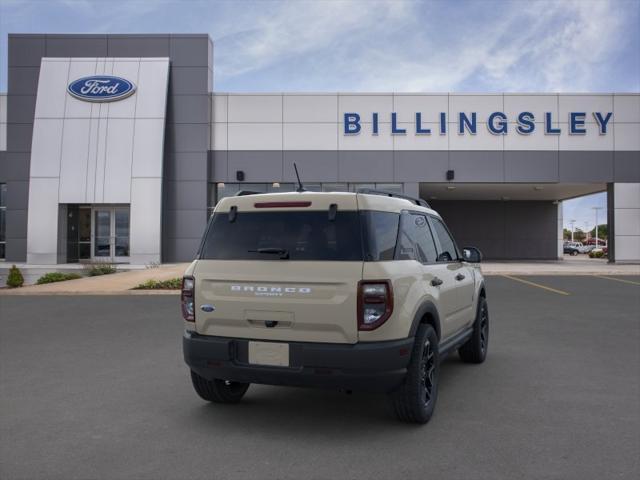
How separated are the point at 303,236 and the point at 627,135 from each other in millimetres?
26625

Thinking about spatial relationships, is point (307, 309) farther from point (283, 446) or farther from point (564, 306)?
point (564, 306)

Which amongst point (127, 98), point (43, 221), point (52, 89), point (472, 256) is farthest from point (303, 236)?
point (52, 89)

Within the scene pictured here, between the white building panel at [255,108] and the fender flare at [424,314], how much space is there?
2252 centimetres

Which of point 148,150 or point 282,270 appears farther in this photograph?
point 148,150

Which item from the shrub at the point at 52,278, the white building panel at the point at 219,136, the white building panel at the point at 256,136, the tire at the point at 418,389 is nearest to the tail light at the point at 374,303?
the tire at the point at 418,389

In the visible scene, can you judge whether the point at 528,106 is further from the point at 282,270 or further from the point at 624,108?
the point at 282,270

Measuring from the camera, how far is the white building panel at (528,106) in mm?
26047

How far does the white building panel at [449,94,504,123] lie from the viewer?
26.0 meters

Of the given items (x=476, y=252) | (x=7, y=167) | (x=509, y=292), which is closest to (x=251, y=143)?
(x=7, y=167)

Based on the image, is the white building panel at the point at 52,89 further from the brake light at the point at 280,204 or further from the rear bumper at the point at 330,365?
the rear bumper at the point at 330,365

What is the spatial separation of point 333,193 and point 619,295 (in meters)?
11.6

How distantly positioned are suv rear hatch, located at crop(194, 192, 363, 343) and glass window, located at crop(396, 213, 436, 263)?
53cm

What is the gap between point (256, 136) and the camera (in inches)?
1037

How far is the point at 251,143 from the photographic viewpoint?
86.4ft
